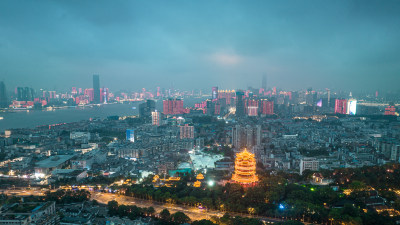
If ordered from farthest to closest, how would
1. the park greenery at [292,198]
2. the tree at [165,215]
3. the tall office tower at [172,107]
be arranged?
the tall office tower at [172,107], the tree at [165,215], the park greenery at [292,198]

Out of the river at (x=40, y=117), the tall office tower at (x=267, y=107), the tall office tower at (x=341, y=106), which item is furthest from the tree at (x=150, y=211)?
the tall office tower at (x=341, y=106)

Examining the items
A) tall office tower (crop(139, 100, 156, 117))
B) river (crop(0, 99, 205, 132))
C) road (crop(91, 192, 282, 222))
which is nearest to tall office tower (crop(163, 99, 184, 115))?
tall office tower (crop(139, 100, 156, 117))

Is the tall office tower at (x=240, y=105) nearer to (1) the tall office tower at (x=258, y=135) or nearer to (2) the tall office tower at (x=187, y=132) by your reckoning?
(2) the tall office tower at (x=187, y=132)

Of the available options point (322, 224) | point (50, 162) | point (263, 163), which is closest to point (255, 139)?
point (263, 163)

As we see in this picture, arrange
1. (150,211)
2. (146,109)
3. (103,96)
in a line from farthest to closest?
(103,96) < (146,109) < (150,211)

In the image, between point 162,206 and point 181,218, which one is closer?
point 181,218

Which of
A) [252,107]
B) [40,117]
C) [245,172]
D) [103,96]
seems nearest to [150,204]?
[245,172]

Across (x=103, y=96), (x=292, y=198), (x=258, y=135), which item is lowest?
(x=292, y=198)

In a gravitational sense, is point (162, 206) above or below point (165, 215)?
below

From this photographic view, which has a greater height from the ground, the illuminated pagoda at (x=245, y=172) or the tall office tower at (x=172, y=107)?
the tall office tower at (x=172, y=107)

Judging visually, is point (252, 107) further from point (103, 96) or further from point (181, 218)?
point (103, 96)

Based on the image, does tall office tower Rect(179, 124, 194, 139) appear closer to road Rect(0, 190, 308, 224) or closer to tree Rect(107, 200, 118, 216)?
road Rect(0, 190, 308, 224)
